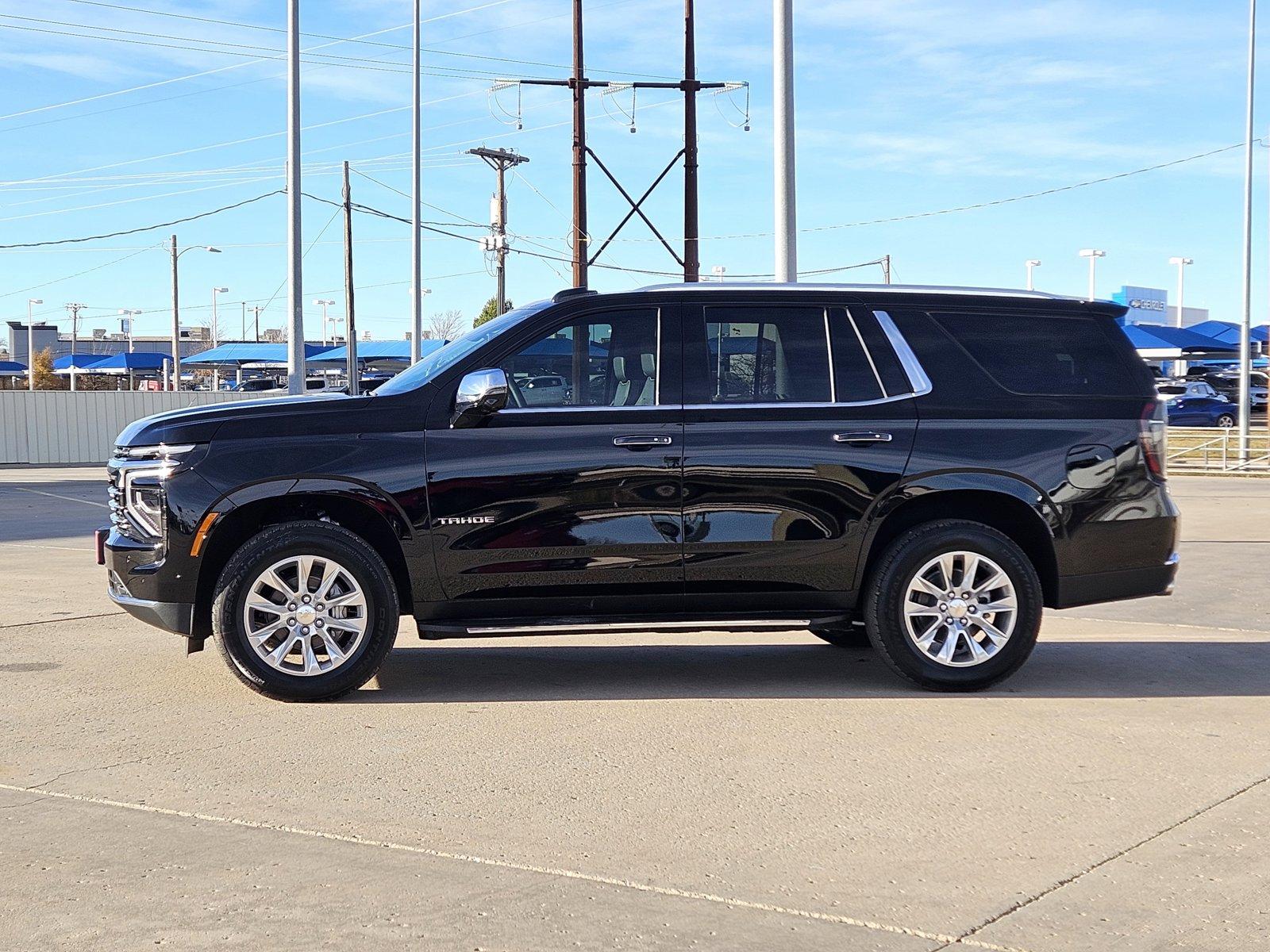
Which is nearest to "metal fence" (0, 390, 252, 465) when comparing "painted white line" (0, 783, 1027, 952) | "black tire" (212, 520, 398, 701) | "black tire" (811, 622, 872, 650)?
"black tire" (811, 622, 872, 650)

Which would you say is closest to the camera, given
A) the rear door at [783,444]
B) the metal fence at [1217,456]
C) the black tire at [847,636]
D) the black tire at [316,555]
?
the black tire at [316,555]

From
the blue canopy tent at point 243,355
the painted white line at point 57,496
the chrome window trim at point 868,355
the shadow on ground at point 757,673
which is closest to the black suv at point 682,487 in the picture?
the chrome window trim at point 868,355

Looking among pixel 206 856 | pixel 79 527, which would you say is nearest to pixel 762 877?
pixel 206 856

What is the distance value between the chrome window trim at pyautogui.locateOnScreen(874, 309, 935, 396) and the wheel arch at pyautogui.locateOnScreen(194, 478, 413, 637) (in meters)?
2.55

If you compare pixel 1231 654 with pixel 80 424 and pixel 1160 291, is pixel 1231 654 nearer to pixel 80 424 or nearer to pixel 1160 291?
pixel 80 424

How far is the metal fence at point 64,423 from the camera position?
35562 millimetres

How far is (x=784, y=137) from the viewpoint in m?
11.7

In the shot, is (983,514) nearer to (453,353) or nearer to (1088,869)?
(453,353)

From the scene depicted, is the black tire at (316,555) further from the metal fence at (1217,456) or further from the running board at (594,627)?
the metal fence at (1217,456)

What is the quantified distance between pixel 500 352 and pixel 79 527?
11282mm

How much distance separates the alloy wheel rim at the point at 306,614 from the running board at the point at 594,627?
367mm

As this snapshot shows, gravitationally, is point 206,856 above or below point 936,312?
below

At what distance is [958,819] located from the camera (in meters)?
5.05

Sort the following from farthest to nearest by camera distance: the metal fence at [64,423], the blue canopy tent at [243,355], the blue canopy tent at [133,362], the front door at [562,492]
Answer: the blue canopy tent at [243,355] < the blue canopy tent at [133,362] < the metal fence at [64,423] < the front door at [562,492]
